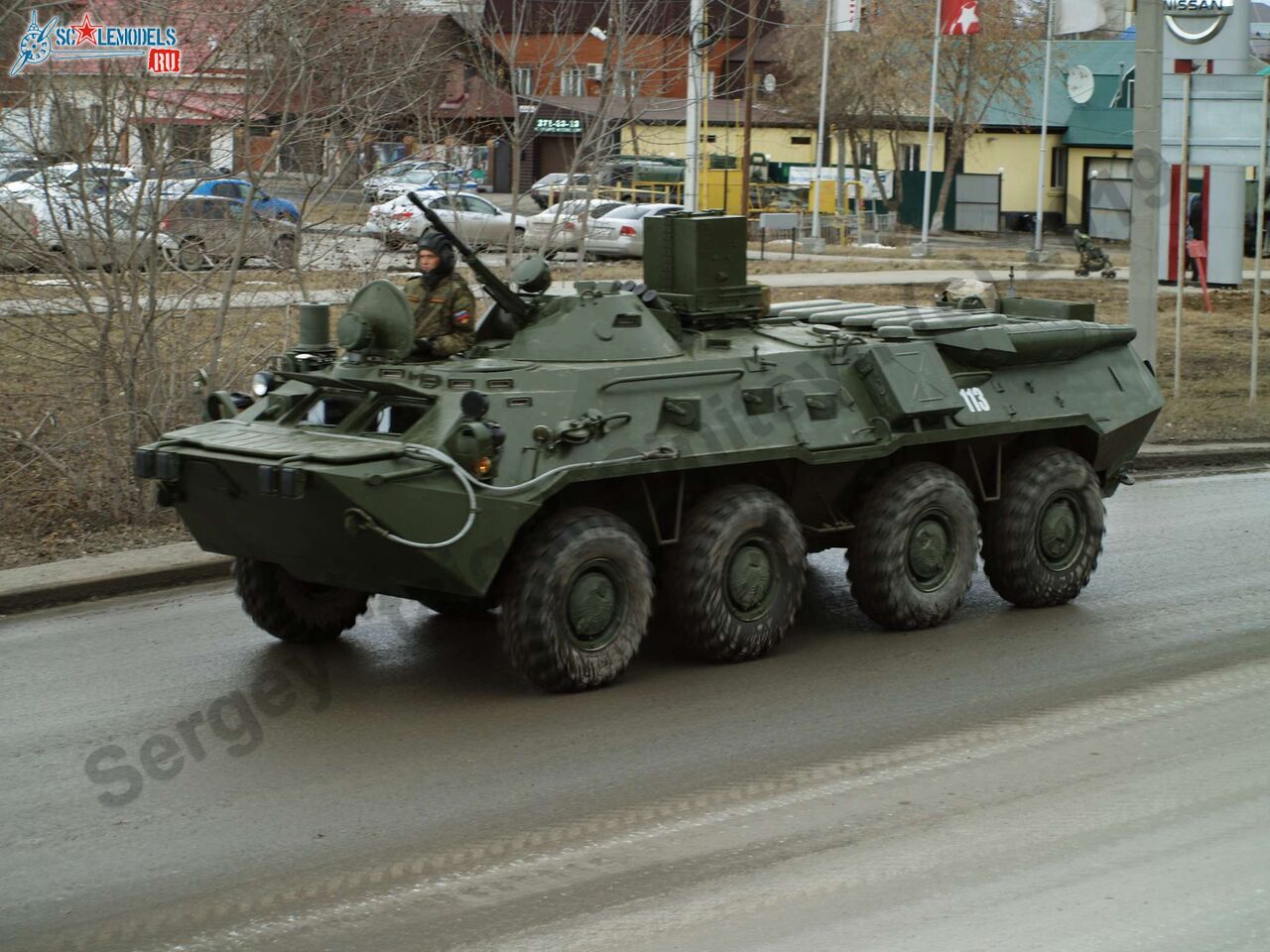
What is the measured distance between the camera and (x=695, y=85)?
16.0m

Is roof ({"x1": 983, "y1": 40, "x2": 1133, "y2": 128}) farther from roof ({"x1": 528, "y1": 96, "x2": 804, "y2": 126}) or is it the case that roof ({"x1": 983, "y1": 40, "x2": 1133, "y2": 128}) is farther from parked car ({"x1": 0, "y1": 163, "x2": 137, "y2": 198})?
parked car ({"x1": 0, "y1": 163, "x2": 137, "y2": 198})

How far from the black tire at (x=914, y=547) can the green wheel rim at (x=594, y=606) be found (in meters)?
1.60

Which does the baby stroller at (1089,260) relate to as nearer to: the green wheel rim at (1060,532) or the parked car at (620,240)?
the parked car at (620,240)

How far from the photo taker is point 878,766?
22.7 ft

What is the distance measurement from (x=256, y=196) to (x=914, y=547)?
18.9 feet

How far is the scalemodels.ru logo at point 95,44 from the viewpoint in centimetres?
1127

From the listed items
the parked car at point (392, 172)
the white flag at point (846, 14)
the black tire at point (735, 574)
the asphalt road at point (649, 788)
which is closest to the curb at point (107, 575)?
the asphalt road at point (649, 788)

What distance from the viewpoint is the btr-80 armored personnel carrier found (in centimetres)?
743

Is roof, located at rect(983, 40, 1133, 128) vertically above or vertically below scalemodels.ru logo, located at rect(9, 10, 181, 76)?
above

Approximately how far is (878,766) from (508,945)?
2177 millimetres

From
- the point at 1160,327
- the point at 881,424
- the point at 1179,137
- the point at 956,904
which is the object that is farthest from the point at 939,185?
the point at 956,904

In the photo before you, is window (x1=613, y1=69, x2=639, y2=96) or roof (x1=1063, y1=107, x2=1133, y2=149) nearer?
window (x1=613, y1=69, x2=639, y2=96)

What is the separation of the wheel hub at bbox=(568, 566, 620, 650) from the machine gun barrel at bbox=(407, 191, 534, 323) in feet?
5.17

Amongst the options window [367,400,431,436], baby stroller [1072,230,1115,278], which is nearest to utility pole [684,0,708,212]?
window [367,400,431,436]
